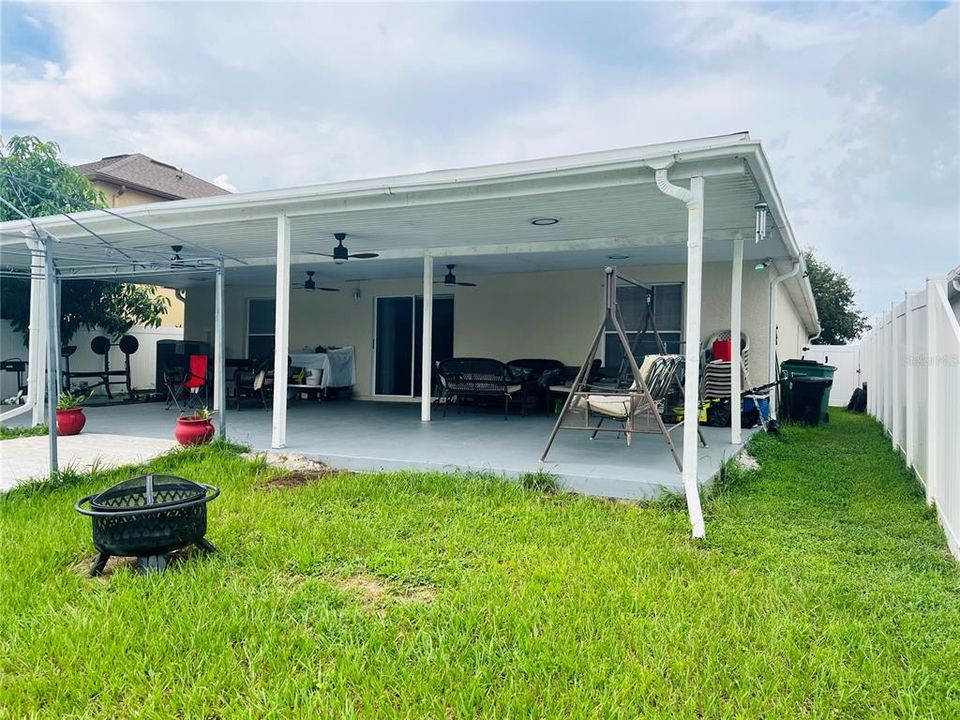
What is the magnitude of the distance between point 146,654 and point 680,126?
40.3 ft

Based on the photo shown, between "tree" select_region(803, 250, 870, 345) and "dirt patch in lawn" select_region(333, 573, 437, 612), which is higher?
"tree" select_region(803, 250, 870, 345)

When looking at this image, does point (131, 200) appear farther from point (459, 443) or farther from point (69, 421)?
point (459, 443)

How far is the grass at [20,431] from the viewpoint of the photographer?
6548mm

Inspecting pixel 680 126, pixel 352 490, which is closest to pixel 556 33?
pixel 680 126

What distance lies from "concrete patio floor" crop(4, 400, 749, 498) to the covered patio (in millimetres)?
26

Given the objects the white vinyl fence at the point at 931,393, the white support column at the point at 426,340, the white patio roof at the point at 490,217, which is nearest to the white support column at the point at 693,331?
the white patio roof at the point at 490,217

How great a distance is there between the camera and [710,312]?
8.38 m

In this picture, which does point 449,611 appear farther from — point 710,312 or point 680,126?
point 680,126

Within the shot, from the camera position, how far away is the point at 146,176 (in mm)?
18016

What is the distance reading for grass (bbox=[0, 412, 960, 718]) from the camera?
2031 mm

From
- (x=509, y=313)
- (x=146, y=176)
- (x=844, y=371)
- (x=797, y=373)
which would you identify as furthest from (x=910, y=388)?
(x=146, y=176)

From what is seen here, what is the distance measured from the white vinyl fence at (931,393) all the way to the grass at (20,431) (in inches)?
316

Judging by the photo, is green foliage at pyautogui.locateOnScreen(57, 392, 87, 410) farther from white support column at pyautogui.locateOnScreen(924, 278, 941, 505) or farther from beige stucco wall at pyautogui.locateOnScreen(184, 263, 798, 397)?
white support column at pyautogui.locateOnScreen(924, 278, 941, 505)

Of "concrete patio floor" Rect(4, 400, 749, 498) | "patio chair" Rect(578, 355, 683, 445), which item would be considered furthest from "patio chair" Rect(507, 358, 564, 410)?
"patio chair" Rect(578, 355, 683, 445)
